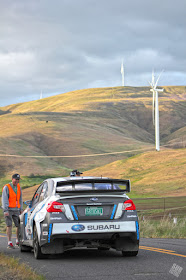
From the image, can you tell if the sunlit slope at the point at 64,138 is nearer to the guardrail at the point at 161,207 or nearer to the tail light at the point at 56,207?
the guardrail at the point at 161,207

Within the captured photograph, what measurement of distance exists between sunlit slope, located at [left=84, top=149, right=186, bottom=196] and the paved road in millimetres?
47631

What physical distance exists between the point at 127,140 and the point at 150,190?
94.5 meters

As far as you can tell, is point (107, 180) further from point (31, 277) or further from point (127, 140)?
point (127, 140)

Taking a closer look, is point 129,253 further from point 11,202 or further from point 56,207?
point 11,202

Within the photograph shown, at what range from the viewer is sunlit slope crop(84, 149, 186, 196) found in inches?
2502

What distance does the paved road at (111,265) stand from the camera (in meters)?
8.90

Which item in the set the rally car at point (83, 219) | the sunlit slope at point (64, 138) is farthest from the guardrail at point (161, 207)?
the sunlit slope at point (64, 138)

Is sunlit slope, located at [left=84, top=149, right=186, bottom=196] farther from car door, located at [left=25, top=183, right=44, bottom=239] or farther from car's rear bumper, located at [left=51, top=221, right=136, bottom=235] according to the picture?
car's rear bumper, located at [left=51, top=221, right=136, bottom=235]

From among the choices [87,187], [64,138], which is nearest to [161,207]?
[87,187]

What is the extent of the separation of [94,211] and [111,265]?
117cm

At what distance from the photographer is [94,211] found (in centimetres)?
1088

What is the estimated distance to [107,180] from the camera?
11602mm

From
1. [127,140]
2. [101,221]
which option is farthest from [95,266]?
[127,140]

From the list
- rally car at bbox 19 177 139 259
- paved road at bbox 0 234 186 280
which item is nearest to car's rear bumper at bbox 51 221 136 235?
rally car at bbox 19 177 139 259
